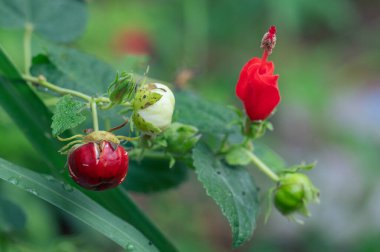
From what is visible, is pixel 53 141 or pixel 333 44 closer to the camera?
pixel 53 141

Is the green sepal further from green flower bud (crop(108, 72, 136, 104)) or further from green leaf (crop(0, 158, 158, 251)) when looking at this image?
green leaf (crop(0, 158, 158, 251))

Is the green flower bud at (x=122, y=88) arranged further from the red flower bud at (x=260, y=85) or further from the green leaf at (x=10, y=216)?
the green leaf at (x=10, y=216)

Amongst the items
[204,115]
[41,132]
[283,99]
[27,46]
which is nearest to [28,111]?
[41,132]

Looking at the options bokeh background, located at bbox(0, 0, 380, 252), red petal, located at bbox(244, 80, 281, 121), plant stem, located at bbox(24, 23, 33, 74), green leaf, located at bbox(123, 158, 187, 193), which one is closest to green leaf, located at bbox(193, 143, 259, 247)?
red petal, located at bbox(244, 80, 281, 121)

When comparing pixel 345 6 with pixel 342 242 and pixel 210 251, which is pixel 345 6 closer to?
pixel 342 242

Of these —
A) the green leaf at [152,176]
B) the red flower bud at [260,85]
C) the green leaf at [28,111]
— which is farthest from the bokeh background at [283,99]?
the red flower bud at [260,85]

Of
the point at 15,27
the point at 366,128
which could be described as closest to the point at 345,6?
the point at 366,128

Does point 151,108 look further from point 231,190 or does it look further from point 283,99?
point 283,99
